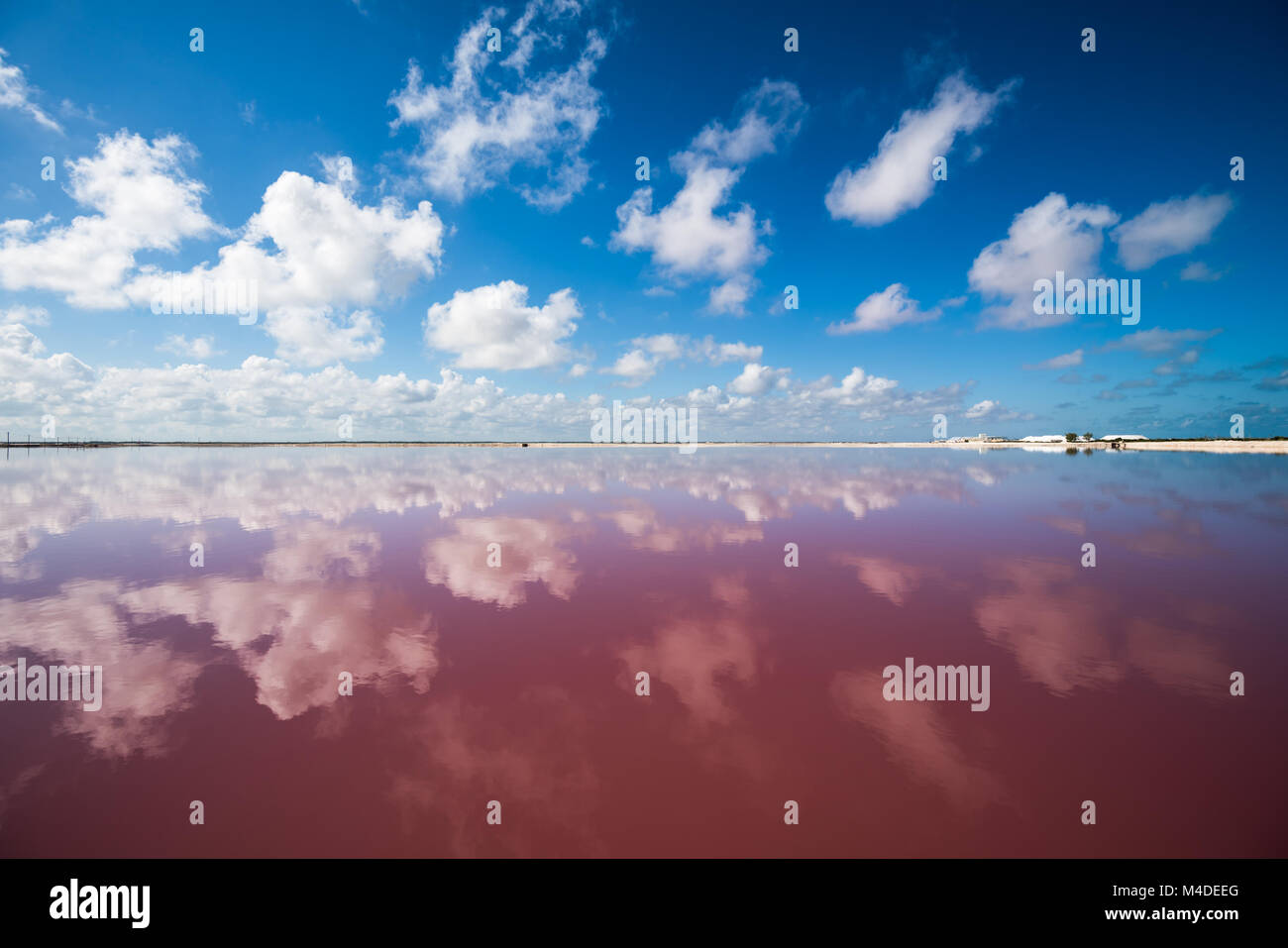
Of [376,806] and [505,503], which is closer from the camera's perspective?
[376,806]

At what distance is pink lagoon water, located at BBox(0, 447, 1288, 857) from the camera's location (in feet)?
15.2

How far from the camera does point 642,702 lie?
6789 millimetres

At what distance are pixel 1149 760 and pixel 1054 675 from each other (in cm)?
215

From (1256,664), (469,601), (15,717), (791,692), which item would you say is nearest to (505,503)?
(469,601)

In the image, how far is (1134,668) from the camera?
7.62 meters

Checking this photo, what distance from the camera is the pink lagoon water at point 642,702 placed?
4621 millimetres

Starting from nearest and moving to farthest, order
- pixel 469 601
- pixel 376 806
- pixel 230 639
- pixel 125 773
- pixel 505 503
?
1. pixel 376 806
2. pixel 125 773
3. pixel 230 639
4. pixel 469 601
5. pixel 505 503
